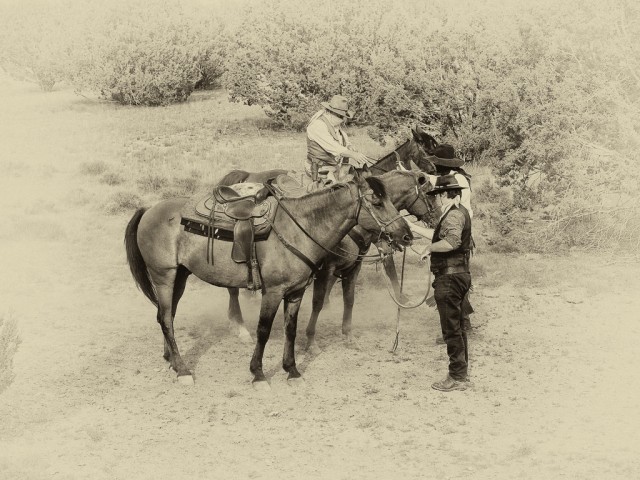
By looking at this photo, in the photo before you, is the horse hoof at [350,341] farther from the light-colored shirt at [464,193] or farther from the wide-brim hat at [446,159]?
the wide-brim hat at [446,159]

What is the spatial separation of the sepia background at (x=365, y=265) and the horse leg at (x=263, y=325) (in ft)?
0.87

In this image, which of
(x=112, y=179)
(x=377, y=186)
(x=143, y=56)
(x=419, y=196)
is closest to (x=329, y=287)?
(x=419, y=196)

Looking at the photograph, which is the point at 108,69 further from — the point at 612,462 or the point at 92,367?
the point at 612,462

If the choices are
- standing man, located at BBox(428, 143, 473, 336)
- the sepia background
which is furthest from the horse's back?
standing man, located at BBox(428, 143, 473, 336)

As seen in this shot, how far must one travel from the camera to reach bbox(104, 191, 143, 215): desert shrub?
16.5 meters

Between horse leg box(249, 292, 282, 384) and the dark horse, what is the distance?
3.12 feet

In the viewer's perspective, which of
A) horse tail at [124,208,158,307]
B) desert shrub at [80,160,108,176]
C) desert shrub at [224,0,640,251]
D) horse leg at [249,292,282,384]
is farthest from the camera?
desert shrub at [80,160,108,176]

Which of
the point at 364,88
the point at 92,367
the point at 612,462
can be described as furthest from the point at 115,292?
the point at 364,88

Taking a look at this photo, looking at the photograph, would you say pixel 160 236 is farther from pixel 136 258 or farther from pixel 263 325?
pixel 263 325

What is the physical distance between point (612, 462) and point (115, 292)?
305 inches

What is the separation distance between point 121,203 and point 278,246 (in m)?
9.93

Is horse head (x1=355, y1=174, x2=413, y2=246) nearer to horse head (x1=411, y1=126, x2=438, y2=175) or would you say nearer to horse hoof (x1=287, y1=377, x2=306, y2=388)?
horse hoof (x1=287, y1=377, x2=306, y2=388)

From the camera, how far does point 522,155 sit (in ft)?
47.8

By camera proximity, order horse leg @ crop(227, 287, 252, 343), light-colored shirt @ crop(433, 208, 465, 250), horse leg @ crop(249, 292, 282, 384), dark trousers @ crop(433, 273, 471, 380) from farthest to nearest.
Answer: horse leg @ crop(227, 287, 252, 343) → horse leg @ crop(249, 292, 282, 384) → dark trousers @ crop(433, 273, 471, 380) → light-colored shirt @ crop(433, 208, 465, 250)
